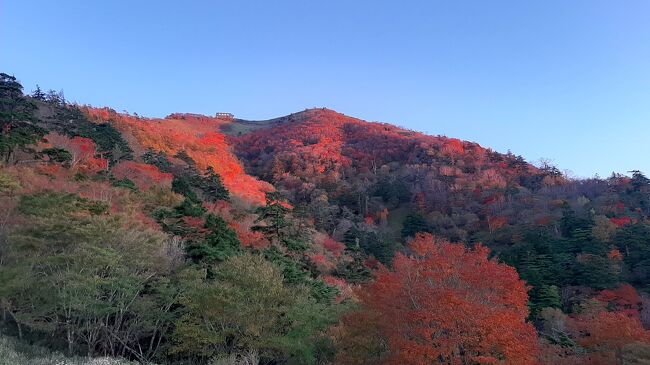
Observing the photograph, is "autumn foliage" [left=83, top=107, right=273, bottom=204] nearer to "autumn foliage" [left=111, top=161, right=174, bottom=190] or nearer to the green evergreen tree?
"autumn foliage" [left=111, top=161, right=174, bottom=190]

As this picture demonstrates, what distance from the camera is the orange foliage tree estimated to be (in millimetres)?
16359

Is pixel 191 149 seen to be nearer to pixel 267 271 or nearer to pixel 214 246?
pixel 214 246

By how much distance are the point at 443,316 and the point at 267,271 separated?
8.64 metres

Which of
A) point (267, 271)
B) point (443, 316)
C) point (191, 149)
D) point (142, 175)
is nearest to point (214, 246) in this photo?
point (267, 271)

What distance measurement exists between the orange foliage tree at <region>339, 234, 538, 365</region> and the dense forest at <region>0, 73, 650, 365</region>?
0.07 meters

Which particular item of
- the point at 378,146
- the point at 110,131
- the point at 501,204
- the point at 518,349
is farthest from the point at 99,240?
the point at 378,146

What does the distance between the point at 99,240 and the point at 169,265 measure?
378 cm

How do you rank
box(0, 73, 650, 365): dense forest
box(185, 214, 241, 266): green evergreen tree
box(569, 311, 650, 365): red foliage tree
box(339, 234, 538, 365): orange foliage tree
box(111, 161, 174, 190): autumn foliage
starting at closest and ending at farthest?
box(339, 234, 538, 365): orange foliage tree
box(0, 73, 650, 365): dense forest
box(569, 311, 650, 365): red foliage tree
box(185, 214, 241, 266): green evergreen tree
box(111, 161, 174, 190): autumn foliage

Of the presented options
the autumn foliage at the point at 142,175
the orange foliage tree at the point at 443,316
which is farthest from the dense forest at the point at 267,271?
the autumn foliage at the point at 142,175

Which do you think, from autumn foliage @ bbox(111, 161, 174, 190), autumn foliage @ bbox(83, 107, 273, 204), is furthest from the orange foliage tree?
autumn foliage @ bbox(83, 107, 273, 204)

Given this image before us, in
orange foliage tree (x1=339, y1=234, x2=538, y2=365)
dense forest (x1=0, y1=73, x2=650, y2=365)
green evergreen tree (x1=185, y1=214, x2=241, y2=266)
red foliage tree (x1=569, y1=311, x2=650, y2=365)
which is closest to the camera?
orange foliage tree (x1=339, y1=234, x2=538, y2=365)

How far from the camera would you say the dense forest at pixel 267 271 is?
1891cm

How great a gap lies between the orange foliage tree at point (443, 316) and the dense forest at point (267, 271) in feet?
0.23

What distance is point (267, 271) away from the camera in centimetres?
2205
